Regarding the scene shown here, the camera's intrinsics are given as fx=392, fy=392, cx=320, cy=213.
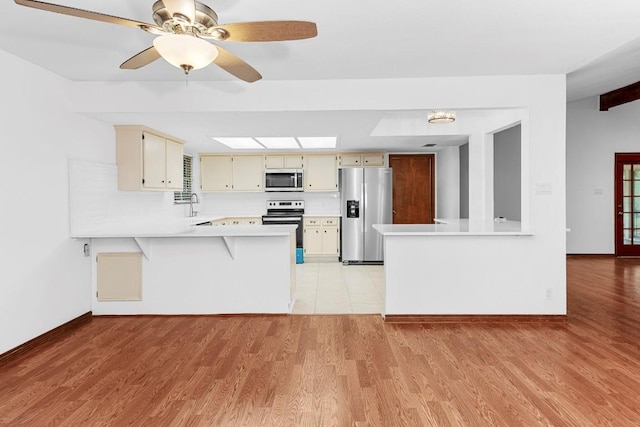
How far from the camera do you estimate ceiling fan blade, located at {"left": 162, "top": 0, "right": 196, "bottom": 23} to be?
1.62 m

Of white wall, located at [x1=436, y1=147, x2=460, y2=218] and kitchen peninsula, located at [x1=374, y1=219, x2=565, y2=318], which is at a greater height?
white wall, located at [x1=436, y1=147, x2=460, y2=218]

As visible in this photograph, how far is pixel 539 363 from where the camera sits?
2.69 meters

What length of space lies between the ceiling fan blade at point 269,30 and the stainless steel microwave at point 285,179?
16.6 ft

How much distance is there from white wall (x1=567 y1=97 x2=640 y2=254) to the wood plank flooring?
12.3ft

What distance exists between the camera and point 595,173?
7.02 m

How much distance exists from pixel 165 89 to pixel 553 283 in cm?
393

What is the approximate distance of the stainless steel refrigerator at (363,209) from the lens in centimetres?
673

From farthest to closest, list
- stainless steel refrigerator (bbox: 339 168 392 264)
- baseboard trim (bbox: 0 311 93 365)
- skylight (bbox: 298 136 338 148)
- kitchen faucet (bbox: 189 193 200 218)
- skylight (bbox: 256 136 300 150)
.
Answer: stainless steel refrigerator (bbox: 339 168 392 264) → kitchen faucet (bbox: 189 193 200 218) → skylight (bbox: 256 136 300 150) → skylight (bbox: 298 136 338 148) → baseboard trim (bbox: 0 311 93 365)

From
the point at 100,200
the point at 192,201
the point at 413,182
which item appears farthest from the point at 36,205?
the point at 413,182

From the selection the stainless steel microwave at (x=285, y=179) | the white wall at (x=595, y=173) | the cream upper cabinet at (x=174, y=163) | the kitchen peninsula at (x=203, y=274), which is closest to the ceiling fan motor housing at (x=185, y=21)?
the kitchen peninsula at (x=203, y=274)

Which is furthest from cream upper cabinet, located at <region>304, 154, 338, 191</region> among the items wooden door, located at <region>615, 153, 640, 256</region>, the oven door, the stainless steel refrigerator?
wooden door, located at <region>615, 153, 640, 256</region>

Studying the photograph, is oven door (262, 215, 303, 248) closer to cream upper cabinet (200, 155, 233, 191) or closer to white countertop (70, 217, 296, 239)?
cream upper cabinet (200, 155, 233, 191)

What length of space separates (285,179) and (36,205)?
13.9 ft

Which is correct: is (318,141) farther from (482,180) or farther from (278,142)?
(482,180)
